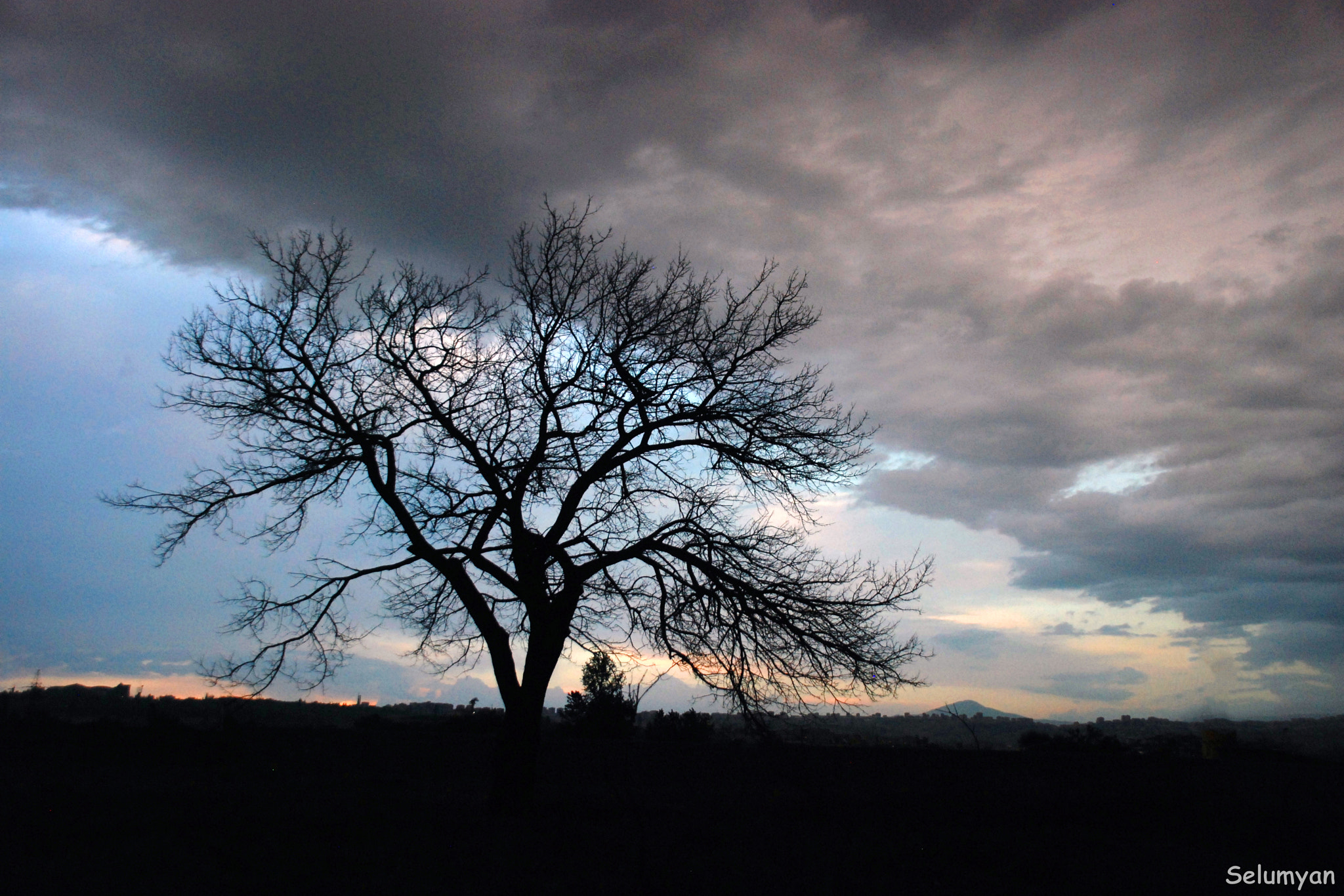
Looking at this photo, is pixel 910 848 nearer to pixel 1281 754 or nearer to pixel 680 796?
pixel 680 796

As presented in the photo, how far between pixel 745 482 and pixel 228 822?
831 centimetres

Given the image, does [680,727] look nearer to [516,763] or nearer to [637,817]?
[516,763]

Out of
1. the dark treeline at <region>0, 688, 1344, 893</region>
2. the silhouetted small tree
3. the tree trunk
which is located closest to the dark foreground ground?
the dark treeline at <region>0, 688, 1344, 893</region>

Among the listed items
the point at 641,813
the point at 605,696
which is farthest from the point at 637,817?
the point at 605,696

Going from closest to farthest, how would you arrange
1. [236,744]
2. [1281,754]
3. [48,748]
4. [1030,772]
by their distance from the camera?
[1030,772] → [48,748] → [236,744] → [1281,754]

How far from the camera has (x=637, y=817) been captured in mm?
6715

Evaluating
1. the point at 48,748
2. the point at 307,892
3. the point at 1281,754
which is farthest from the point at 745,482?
the point at 1281,754

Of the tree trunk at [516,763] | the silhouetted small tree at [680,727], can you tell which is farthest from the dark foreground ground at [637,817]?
the silhouetted small tree at [680,727]

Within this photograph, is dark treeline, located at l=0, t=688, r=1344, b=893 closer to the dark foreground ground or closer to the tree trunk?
the dark foreground ground

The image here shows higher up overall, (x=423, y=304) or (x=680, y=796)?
(x=423, y=304)

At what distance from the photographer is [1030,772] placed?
14.7m

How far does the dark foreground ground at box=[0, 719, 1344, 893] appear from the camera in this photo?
834cm

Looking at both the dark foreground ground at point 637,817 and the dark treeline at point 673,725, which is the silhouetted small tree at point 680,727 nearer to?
the dark treeline at point 673,725

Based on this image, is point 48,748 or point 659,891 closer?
point 659,891
